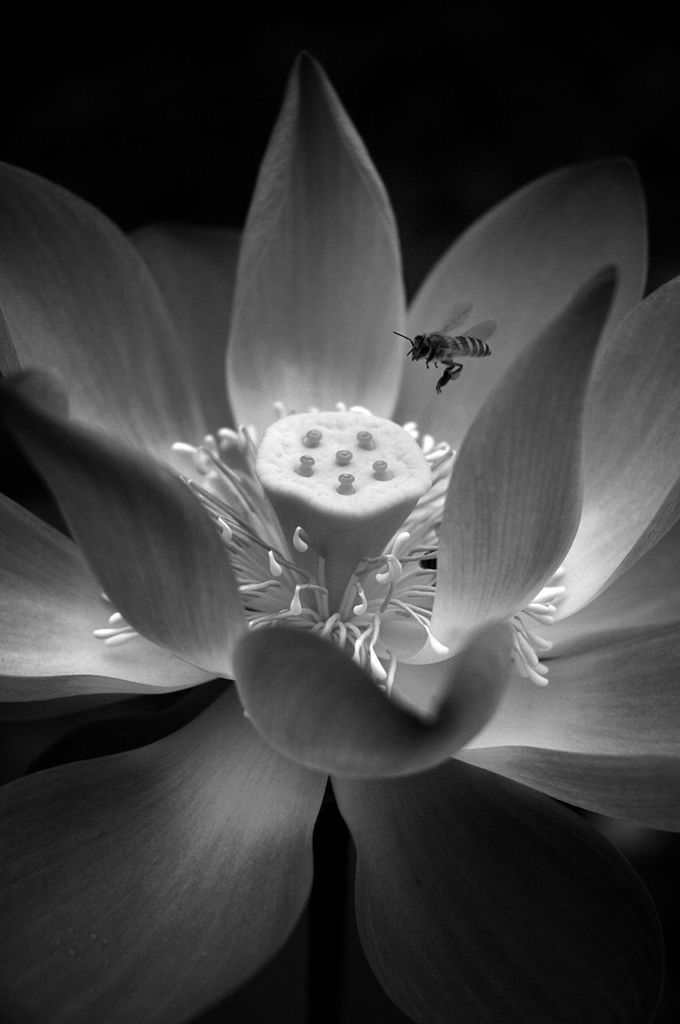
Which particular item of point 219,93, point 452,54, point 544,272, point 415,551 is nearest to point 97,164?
point 219,93

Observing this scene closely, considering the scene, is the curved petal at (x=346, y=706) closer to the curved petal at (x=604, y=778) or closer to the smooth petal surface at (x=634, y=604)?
the curved petal at (x=604, y=778)

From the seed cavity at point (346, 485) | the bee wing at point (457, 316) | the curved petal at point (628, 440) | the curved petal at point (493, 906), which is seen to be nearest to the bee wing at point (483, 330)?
the bee wing at point (457, 316)

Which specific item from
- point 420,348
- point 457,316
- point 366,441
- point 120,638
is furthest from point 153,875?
point 457,316

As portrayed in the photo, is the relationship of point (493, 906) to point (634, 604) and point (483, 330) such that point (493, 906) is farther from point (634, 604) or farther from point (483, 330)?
point (483, 330)

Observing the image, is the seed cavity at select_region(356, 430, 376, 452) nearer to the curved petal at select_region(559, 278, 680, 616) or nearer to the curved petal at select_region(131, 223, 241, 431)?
the curved petal at select_region(559, 278, 680, 616)

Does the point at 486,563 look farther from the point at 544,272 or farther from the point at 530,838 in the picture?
the point at 544,272

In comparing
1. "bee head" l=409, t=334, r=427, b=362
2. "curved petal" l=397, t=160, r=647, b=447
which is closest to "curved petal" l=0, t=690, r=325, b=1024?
"bee head" l=409, t=334, r=427, b=362
